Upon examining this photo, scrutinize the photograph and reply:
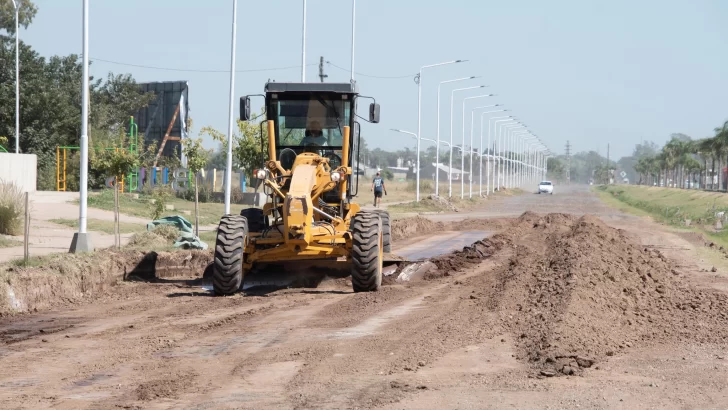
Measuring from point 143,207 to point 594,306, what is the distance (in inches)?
1100

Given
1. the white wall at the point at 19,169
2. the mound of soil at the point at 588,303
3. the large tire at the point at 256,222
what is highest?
the white wall at the point at 19,169

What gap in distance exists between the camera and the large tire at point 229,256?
624 inches

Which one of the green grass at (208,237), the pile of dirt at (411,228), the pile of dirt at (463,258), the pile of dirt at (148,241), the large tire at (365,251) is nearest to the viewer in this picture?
the large tire at (365,251)

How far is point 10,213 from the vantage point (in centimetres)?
2516

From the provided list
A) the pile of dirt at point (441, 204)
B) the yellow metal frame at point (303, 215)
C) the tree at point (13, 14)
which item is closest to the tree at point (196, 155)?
the yellow metal frame at point (303, 215)

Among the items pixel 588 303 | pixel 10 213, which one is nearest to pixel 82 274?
pixel 588 303

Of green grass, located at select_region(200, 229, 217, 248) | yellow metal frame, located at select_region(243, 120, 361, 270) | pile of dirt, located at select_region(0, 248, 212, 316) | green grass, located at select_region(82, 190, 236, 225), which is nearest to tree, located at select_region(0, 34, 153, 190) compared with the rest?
green grass, located at select_region(82, 190, 236, 225)

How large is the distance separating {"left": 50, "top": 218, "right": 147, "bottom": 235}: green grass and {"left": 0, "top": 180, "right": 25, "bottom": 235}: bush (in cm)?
253

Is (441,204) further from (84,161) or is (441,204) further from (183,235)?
(84,161)

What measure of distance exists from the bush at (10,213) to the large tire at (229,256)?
11.1 metres

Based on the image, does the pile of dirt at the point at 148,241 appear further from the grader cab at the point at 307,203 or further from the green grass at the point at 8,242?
the grader cab at the point at 307,203

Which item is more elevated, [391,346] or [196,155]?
[196,155]

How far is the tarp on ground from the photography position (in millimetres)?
21969

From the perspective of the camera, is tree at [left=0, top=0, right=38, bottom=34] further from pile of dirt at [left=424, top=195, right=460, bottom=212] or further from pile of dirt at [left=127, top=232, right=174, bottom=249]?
pile of dirt at [left=127, top=232, right=174, bottom=249]
